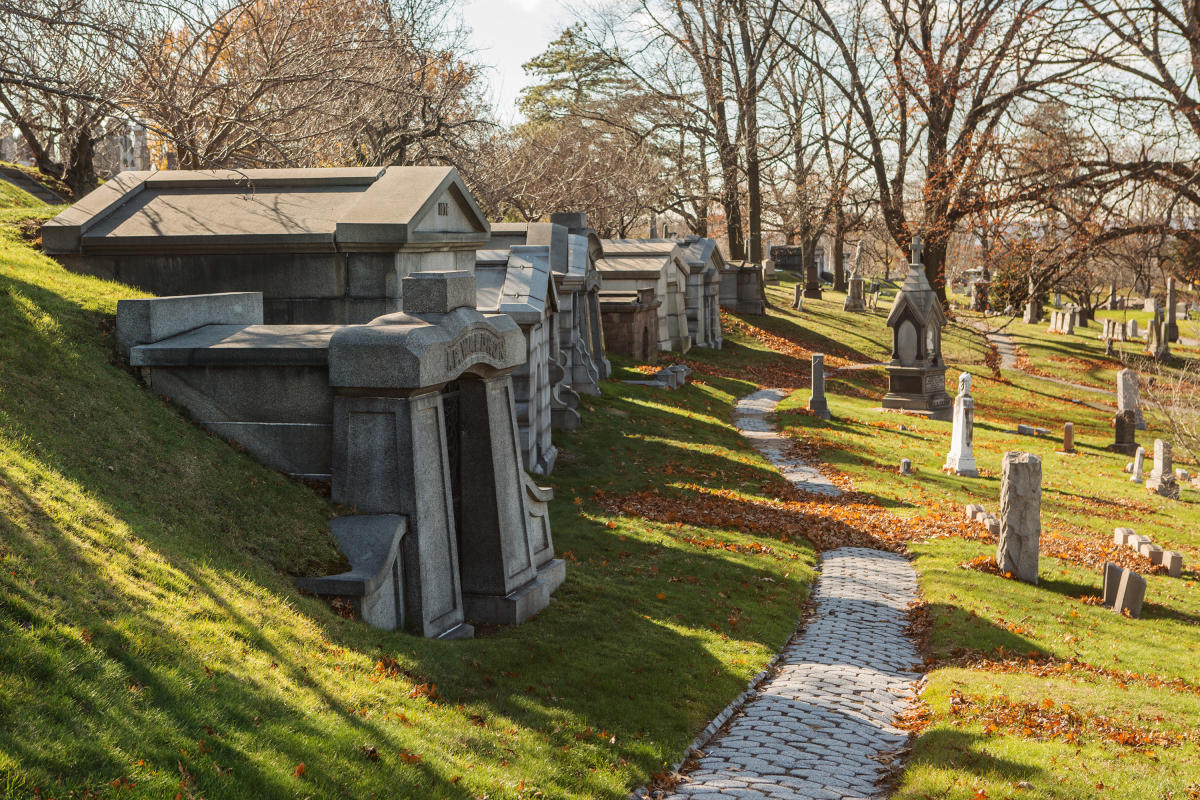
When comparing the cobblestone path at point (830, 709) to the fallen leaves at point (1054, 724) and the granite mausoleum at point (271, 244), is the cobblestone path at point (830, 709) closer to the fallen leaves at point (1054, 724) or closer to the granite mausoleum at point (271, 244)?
the fallen leaves at point (1054, 724)

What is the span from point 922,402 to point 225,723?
25735 millimetres

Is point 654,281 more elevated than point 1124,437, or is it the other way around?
point 654,281

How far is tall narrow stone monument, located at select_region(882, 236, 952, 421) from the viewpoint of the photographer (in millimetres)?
28500

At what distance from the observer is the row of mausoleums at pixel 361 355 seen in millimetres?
8797

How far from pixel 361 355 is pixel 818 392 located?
20097 millimetres

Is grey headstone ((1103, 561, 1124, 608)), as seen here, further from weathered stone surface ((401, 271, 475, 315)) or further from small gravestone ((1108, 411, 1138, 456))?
small gravestone ((1108, 411, 1138, 456))

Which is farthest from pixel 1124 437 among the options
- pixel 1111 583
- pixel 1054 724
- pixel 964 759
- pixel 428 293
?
pixel 428 293

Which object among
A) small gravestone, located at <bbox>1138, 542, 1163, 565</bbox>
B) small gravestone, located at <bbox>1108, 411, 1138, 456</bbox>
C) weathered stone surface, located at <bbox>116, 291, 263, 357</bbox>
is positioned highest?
weathered stone surface, located at <bbox>116, 291, 263, 357</bbox>

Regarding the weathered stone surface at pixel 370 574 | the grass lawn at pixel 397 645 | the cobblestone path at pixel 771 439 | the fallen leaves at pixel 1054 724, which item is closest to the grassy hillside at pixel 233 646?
the grass lawn at pixel 397 645

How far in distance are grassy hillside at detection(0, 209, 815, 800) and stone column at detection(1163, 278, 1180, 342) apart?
140 feet

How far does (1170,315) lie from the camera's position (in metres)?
49.4

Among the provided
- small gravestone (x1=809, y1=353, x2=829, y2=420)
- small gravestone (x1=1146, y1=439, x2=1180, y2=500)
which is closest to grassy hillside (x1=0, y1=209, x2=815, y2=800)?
small gravestone (x1=1146, y1=439, x2=1180, y2=500)

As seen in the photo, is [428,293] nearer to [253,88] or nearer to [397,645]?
[397,645]

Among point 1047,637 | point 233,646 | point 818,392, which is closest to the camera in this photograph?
point 233,646
